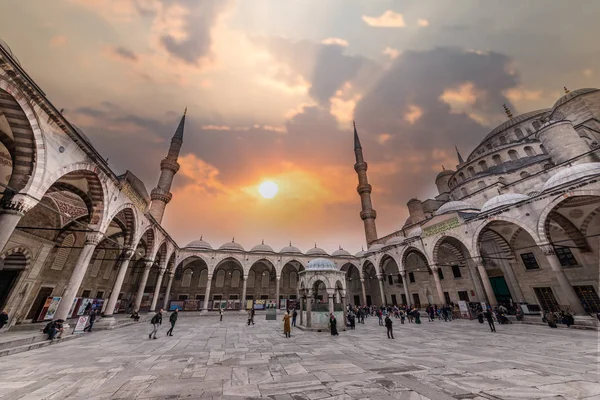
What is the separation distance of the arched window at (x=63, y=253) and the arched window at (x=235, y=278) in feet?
60.2

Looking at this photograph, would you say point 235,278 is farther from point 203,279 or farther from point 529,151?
point 529,151

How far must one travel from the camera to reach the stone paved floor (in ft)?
13.4

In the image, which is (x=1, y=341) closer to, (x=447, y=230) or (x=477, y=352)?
(x=477, y=352)

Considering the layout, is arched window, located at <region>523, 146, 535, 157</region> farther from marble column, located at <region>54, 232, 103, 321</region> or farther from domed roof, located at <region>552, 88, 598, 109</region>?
marble column, located at <region>54, 232, 103, 321</region>

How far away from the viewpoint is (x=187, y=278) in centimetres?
2970

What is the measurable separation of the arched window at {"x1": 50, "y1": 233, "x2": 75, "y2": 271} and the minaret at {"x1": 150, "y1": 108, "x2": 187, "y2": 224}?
8578 millimetres

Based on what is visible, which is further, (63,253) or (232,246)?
(232,246)

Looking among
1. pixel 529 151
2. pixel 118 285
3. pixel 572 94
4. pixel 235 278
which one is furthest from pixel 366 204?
pixel 118 285

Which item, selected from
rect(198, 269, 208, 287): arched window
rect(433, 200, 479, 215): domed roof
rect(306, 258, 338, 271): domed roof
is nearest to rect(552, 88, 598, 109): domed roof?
rect(433, 200, 479, 215): domed roof

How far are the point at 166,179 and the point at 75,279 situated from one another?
735 inches

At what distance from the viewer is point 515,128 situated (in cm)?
2711

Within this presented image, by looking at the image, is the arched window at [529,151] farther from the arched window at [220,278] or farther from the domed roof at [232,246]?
the arched window at [220,278]

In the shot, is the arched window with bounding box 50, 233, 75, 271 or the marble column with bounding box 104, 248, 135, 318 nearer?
→ the marble column with bounding box 104, 248, 135, 318

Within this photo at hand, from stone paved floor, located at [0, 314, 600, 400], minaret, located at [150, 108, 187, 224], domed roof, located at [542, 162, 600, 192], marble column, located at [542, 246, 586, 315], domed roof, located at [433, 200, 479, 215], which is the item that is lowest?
stone paved floor, located at [0, 314, 600, 400]
